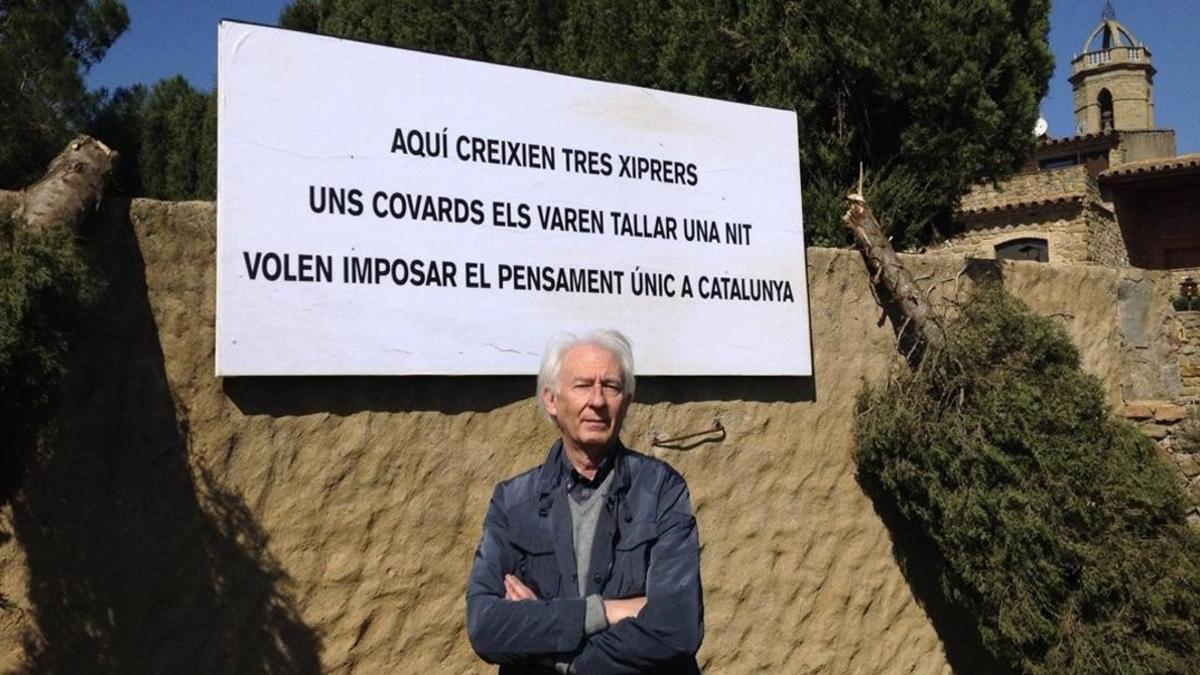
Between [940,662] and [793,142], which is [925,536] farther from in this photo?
[793,142]

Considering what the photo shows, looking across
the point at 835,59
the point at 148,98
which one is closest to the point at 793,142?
the point at 835,59

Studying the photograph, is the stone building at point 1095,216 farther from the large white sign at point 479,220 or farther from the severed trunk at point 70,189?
the severed trunk at point 70,189

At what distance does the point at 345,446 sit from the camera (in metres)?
3.60

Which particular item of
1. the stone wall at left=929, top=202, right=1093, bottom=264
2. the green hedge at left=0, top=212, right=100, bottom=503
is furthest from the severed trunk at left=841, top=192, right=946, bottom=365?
the stone wall at left=929, top=202, right=1093, bottom=264

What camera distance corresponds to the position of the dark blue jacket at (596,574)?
201 centimetres

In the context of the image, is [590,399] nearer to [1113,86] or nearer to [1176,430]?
[1176,430]

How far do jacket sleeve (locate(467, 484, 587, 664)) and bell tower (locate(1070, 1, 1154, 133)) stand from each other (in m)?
49.4

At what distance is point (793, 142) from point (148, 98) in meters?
16.1

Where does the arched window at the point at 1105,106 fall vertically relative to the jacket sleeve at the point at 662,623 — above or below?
above

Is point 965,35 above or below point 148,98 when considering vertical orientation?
below

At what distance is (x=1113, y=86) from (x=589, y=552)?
52.0m

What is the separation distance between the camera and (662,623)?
2.02 meters

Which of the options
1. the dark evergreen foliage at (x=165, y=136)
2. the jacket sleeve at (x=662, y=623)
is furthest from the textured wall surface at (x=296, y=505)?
the dark evergreen foliage at (x=165, y=136)

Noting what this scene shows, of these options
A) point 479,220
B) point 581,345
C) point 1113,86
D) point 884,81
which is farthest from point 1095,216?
point 1113,86
